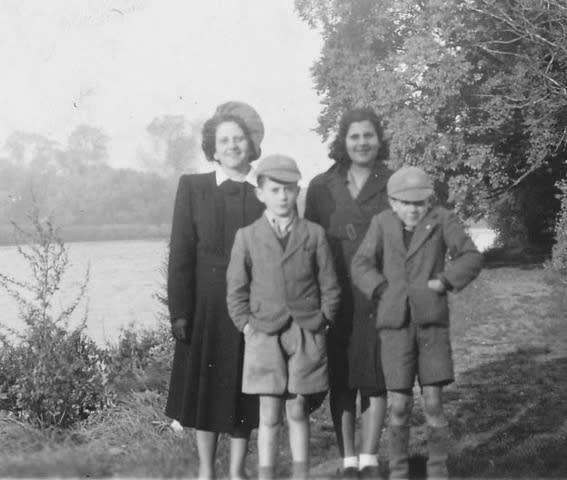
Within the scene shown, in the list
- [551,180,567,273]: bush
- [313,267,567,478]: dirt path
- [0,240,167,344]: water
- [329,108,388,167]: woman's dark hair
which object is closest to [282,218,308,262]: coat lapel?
[329,108,388,167]: woman's dark hair

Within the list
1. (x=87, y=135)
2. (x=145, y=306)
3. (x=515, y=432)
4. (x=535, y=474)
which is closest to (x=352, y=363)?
(x=535, y=474)

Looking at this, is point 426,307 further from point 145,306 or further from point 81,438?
point 145,306

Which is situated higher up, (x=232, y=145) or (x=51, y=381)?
(x=232, y=145)

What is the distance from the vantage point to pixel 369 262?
4.22 m

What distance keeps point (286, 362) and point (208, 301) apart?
0.63 metres

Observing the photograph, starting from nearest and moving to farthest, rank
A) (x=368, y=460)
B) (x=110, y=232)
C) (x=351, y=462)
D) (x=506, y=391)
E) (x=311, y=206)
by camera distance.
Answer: (x=368, y=460) → (x=351, y=462) → (x=311, y=206) → (x=506, y=391) → (x=110, y=232)

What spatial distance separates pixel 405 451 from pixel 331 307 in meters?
0.91

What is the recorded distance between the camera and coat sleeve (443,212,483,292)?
13.2 ft

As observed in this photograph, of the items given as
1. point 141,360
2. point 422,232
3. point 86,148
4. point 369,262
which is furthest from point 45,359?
point 86,148

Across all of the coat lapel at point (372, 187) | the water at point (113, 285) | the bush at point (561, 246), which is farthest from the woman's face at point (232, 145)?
the bush at point (561, 246)

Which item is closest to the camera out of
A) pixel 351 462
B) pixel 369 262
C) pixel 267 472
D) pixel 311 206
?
pixel 267 472

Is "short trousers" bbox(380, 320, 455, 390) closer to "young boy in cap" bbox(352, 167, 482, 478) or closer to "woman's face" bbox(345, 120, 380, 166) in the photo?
"young boy in cap" bbox(352, 167, 482, 478)

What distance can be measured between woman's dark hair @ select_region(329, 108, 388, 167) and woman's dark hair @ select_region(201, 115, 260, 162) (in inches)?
19.6

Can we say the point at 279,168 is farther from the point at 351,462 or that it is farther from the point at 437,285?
the point at 351,462
